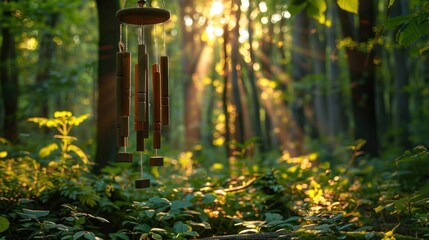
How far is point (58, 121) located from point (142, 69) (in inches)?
82.5

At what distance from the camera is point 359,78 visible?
1305 cm

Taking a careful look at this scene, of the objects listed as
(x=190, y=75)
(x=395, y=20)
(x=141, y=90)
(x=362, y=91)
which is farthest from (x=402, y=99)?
(x=141, y=90)

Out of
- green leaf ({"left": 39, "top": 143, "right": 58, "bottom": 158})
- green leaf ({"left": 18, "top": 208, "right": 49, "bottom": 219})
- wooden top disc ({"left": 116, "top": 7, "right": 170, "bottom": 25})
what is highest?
wooden top disc ({"left": 116, "top": 7, "right": 170, "bottom": 25})

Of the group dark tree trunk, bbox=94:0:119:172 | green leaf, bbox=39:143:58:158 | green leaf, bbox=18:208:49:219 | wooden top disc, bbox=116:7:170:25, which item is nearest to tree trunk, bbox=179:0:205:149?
dark tree trunk, bbox=94:0:119:172

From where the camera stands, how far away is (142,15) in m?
5.51

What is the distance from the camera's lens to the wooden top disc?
5.43 metres

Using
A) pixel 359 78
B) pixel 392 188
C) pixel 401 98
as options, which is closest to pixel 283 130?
pixel 401 98

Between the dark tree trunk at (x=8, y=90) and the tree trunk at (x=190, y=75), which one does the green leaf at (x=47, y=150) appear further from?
the tree trunk at (x=190, y=75)

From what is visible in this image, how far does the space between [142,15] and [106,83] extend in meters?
2.96

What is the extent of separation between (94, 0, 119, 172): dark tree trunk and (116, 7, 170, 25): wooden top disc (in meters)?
2.65

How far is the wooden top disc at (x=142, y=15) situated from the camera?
5.43m

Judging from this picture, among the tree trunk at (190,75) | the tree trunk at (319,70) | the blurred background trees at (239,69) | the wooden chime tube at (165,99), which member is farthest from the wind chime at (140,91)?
the tree trunk at (190,75)

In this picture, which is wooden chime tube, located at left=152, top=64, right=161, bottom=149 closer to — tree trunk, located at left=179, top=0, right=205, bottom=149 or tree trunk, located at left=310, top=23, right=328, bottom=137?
tree trunk, located at left=310, top=23, right=328, bottom=137

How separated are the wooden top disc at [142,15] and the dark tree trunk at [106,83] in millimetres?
2646
